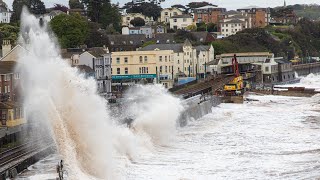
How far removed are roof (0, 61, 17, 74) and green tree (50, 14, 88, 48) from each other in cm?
2564

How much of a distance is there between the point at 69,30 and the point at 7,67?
29923 mm

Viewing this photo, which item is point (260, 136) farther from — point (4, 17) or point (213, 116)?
point (4, 17)

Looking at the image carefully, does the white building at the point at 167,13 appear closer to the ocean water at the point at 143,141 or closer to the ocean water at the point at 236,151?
the ocean water at the point at 236,151

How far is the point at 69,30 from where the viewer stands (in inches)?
2901

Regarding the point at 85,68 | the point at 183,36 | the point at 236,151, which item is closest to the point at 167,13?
the point at 183,36

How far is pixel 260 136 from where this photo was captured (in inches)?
1615

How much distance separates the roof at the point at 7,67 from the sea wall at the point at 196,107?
10.3m

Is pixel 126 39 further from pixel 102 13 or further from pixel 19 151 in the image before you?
pixel 19 151

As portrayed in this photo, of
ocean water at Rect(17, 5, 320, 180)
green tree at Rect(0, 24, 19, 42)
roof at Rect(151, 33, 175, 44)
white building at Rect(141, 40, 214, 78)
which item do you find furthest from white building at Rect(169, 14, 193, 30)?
ocean water at Rect(17, 5, 320, 180)

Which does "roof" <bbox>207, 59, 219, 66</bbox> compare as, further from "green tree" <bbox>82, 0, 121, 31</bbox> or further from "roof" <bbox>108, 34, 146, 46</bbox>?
"green tree" <bbox>82, 0, 121, 31</bbox>

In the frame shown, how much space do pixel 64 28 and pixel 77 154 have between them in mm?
45585

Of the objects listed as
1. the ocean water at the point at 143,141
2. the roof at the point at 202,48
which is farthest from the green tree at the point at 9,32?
the ocean water at the point at 143,141

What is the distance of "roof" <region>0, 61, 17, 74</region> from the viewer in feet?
142

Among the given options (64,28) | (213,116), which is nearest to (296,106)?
(213,116)
